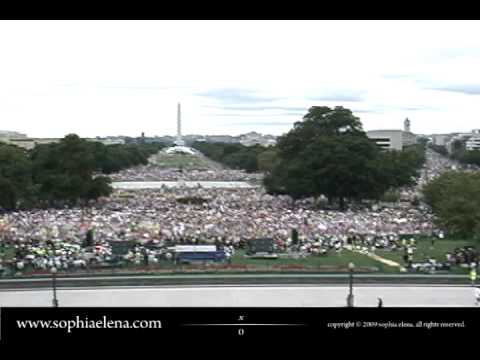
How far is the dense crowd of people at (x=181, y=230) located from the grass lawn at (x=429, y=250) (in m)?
0.69

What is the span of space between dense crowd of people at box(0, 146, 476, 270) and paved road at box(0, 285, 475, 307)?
3317 mm

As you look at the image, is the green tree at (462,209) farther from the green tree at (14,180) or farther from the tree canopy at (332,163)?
the green tree at (14,180)

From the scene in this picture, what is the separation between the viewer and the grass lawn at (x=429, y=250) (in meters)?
22.1

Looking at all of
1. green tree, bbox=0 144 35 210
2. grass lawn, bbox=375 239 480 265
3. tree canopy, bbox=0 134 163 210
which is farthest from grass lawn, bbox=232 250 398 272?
tree canopy, bbox=0 134 163 210

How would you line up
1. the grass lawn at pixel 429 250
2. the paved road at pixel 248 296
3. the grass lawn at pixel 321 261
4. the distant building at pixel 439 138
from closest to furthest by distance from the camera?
the paved road at pixel 248 296, the grass lawn at pixel 321 261, the grass lawn at pixel 429 250, the distant building at pixel 439 138

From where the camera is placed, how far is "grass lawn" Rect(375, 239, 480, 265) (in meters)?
22.1

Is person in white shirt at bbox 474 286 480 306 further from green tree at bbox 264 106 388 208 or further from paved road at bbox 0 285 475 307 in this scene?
green tree at bbox 264 106 388 208

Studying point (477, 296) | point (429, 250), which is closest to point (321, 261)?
point (429, 250)

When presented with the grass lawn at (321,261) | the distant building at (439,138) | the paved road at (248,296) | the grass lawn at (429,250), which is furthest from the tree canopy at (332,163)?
the distant building at (439,138)

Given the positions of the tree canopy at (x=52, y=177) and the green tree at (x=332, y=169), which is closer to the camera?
the tree canopy at (x=52, y=177)

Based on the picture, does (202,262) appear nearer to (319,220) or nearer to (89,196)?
(319,220)

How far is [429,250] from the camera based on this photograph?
2378 centimetres

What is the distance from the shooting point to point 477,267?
19641 mm
